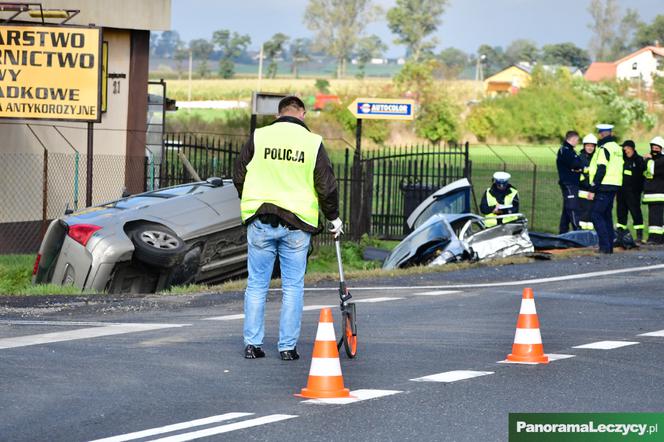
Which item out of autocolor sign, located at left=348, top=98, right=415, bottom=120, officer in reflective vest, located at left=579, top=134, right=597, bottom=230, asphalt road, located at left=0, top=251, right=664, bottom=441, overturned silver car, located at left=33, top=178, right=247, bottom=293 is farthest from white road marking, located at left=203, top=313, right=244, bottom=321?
autocolor sign, located at left=348, top=98, right=415, bottom=120

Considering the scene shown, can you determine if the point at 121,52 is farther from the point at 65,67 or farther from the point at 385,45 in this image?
the point at 385,45

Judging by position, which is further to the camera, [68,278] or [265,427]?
[68,278]

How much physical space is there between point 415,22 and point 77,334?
150 m

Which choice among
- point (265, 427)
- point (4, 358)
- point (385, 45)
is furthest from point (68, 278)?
point (385, 45)

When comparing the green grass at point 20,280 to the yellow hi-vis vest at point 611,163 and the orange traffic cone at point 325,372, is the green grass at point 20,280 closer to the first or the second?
the orange traffic cone at point 325,372

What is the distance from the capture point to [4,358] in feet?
32.2

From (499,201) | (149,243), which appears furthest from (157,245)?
(499,201)

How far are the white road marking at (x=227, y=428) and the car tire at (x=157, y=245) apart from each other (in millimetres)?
7018

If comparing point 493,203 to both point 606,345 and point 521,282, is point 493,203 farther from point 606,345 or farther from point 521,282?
point 606,345

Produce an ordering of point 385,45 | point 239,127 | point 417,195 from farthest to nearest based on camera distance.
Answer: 1. point 385,45
2. point 239,127
3. point 417,195

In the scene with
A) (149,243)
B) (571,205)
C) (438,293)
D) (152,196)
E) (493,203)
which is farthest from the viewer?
(571,205)

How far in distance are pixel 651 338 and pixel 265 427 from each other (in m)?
5.00

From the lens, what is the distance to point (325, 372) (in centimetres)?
831

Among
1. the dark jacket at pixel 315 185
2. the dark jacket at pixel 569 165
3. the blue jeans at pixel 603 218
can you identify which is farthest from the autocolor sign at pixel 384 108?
the dark jacket at pixel 315 185
